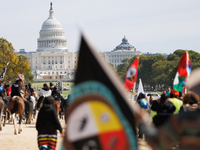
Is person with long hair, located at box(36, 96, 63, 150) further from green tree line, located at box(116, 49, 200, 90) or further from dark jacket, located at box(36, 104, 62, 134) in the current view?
green tree line, located at box(116, 49, 200, 90)

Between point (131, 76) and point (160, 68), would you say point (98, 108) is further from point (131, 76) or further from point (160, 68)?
point (160, 68)

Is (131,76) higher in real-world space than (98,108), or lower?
higher

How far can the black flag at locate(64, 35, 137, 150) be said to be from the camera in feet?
12.6

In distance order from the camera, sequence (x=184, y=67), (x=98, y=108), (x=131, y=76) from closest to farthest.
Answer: (x=98, y=108), (x=131, y=76), (x=184, y=67)

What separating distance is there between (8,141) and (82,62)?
40.0 ft

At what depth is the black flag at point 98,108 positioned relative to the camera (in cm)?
384

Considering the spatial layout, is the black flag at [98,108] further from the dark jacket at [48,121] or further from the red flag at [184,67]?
the red flag at [184,67]

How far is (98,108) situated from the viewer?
3.92 metres

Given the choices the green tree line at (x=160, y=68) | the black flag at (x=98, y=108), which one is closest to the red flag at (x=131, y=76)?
the black flag at (x=98, y=108)

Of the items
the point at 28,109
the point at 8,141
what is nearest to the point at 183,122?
the point at 8,141

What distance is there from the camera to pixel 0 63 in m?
67.6

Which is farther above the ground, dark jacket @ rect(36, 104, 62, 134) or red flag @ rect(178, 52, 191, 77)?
red flag @ rect(178, 52, 191, 77)

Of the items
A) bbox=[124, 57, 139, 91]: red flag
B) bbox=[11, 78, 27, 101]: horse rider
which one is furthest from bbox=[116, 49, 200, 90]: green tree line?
bbox=[124, 57, 139, 91]: red flag

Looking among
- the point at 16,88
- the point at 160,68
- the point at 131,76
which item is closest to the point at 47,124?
the point at 131,76
